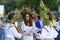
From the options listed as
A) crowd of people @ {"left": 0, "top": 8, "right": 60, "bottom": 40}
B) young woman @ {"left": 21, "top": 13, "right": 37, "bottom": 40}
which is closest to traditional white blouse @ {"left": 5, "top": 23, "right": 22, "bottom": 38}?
crowd of people @ {"left": 0, "top": 8, "right": 60, "bottom": 40}

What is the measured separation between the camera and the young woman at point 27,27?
13.2ft

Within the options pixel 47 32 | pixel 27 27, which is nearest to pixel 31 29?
pixel 27 27

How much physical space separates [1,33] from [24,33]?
0.57m

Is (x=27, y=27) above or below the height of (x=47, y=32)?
above

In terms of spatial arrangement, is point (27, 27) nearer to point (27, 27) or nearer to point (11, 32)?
point (27, 27)

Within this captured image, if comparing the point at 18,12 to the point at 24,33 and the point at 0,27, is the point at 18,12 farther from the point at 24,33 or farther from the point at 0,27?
the point at 0,27

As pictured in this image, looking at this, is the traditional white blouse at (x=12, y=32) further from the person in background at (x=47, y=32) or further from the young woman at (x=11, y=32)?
the person in background at (x=47, y=32)

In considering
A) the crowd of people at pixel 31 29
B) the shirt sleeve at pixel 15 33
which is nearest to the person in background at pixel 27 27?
the crowd of people at pixel 31 29

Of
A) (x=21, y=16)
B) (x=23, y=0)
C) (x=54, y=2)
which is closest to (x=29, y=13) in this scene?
(x=21, y=16)

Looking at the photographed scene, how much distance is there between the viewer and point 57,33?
419 cm

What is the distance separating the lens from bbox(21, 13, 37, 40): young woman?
4.02m

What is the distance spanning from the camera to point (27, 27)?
4.03 meters

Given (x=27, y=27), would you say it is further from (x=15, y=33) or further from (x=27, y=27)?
(x=15, y=33)

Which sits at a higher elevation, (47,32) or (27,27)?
(27,27)
